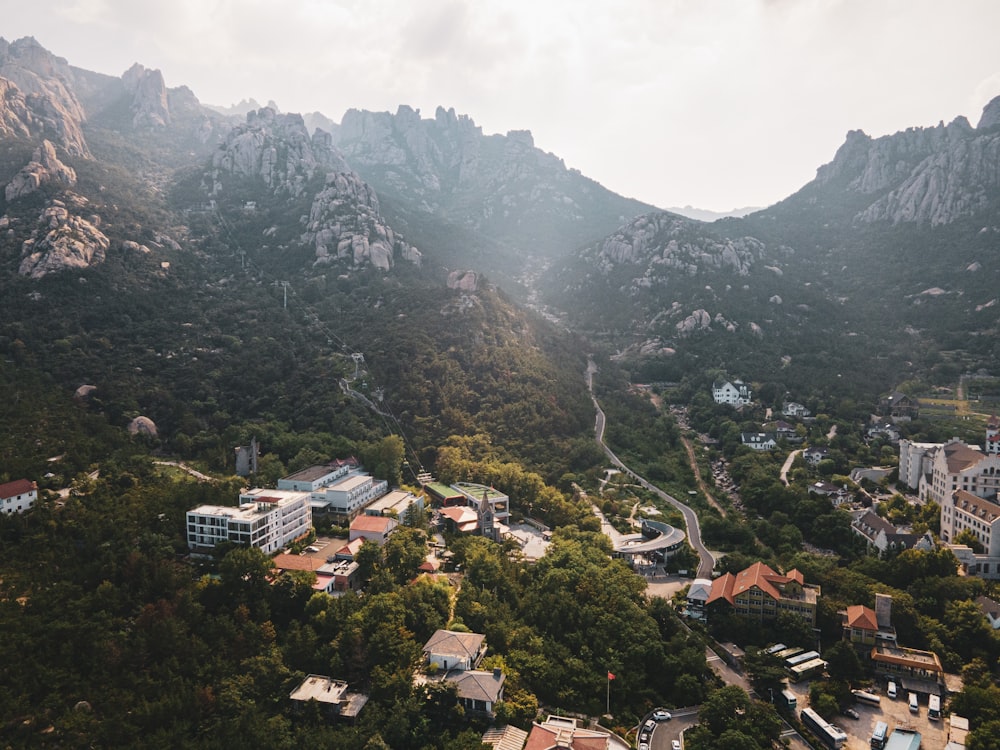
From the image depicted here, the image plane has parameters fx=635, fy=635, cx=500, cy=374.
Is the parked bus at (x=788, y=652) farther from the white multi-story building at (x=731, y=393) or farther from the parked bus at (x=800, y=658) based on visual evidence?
the white multi-story building at (x=731, y=393)

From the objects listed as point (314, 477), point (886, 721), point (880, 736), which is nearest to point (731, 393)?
point (886, 721)

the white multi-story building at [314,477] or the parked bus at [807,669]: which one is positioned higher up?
the white multi-story building at [314,477]

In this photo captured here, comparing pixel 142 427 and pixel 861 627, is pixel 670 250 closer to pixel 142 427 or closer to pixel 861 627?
pixel 861 627

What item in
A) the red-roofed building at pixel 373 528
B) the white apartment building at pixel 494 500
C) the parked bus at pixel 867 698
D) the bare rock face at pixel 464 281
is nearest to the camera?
the parked bus at pixel 867 698

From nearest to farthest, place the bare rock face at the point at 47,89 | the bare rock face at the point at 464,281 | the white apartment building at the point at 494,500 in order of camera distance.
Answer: the white apartment building at the point at 494,500
the bare rock face at the point at 464,281
the bare rock face at the point at 47,89

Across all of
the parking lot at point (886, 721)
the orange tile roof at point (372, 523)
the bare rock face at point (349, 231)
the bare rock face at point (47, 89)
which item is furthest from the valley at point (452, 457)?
the bare rock face at point (47, 89)

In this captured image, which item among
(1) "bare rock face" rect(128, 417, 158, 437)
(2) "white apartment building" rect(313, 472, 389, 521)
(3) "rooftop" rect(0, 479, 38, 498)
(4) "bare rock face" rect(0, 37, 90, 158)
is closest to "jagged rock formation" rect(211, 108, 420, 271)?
(4) "bare rock face" rect(0, 37, 90, 158)

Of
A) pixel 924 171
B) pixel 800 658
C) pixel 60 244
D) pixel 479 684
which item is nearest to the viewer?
pixel 479 684
